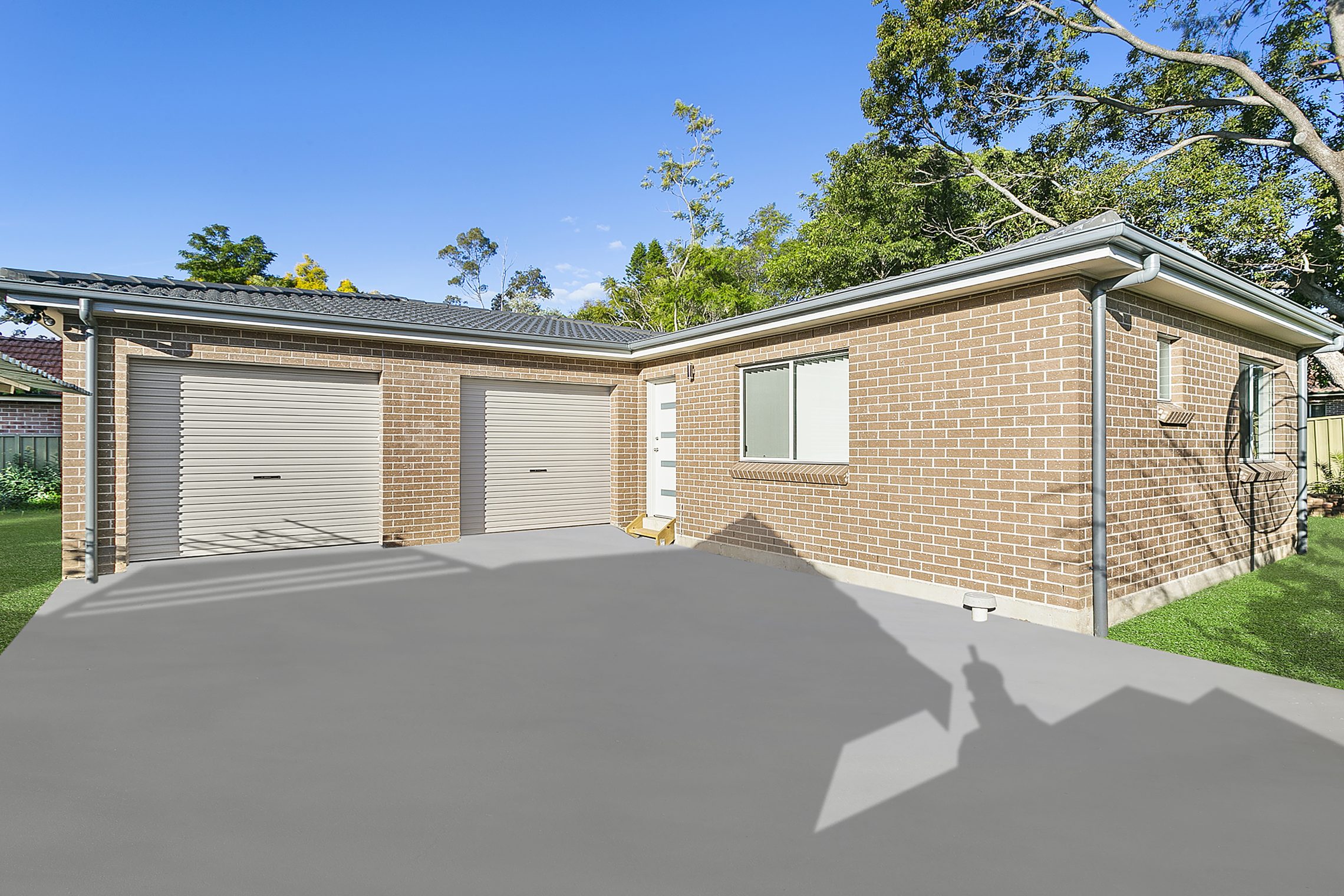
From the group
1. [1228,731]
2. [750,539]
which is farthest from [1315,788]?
[750,539]

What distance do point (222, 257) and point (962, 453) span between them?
35.3 meters

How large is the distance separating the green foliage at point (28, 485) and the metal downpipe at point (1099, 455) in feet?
64.1

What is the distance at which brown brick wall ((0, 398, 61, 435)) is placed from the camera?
596 inches

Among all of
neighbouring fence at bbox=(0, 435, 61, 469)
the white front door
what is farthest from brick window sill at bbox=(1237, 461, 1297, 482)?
neighbouring fence at bbox=(0, 435, 61, 469)

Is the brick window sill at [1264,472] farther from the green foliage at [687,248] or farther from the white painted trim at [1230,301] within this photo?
the green foliage at [687,248]

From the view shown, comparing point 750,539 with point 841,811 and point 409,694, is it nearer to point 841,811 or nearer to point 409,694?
point 409,694

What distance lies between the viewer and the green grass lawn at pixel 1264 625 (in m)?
4.33

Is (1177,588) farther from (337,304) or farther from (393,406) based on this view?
(337,304)

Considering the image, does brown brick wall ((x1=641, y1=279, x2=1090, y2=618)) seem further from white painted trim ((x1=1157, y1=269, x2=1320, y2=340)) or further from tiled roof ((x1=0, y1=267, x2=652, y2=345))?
tiled roof ((x1=0, y1=267, x2=652, y2=345))

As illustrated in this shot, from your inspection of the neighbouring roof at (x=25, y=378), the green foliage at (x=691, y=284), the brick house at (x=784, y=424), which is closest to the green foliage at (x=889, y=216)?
the green foliage at (x=691, y=284)

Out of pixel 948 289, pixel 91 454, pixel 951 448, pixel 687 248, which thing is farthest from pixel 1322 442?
pixel 687 248

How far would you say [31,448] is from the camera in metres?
14.7

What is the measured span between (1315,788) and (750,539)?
584 centimetres

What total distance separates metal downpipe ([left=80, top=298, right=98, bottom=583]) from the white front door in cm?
722
